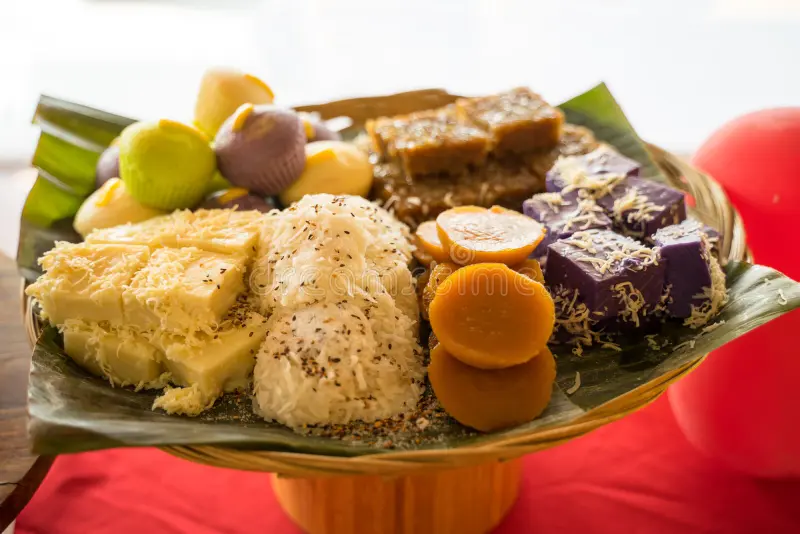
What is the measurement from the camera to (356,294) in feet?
6.26

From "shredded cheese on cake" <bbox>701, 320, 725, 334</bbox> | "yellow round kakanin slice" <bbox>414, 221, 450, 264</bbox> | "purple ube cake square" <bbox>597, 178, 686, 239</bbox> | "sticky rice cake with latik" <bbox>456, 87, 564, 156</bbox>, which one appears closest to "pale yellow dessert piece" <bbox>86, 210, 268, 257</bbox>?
"yellow round kakanin slice" <bbox>414, 221, 450, 264</bbox>

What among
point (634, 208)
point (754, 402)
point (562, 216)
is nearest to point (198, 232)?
point (562, 216)

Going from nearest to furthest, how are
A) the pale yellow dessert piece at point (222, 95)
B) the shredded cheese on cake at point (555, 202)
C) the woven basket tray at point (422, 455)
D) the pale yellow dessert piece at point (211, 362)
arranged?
the woven basket tray at point (422, 455)
the pale yellow dessert piece at point (211, 362)
the shredded cheese on cake at point (555, 202)
the pale yellow dessert piece at point (222, 95)

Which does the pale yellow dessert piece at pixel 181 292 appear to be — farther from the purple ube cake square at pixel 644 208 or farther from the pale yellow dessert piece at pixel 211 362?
the purple ube cake square at pixel 644 208

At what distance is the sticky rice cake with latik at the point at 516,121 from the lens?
8.86 ft

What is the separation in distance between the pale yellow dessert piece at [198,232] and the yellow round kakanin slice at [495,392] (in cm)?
78

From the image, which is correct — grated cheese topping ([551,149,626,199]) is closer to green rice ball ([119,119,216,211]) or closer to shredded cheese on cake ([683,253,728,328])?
shredded cheese on cake ([683,253,728,328])

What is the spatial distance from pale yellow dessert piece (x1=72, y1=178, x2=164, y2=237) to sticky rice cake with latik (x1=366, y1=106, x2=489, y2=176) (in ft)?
2.99

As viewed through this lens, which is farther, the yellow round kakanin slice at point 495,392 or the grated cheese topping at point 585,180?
the grated cheese topping at point 585,180

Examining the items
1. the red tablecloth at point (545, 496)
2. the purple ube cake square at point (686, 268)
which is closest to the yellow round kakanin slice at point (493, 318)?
the purple ube cake square at point (686, 268)

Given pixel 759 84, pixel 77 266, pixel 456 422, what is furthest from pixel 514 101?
pixel 759 84

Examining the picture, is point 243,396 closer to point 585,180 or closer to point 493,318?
point 493,318

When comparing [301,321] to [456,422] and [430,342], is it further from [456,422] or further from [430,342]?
[456,422]

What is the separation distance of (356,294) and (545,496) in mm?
968
